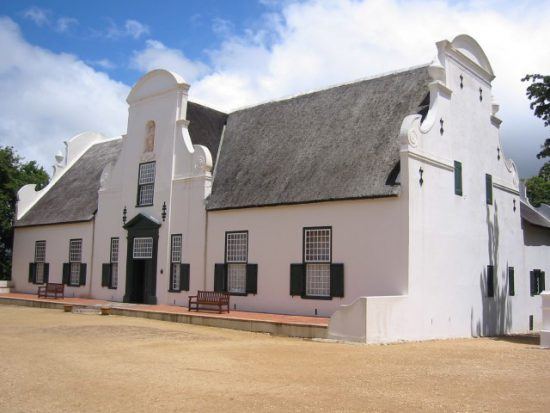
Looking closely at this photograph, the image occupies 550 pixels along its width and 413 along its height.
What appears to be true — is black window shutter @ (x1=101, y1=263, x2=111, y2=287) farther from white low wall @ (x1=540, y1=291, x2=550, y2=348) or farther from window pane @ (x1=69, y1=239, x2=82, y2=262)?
white low wall @ (x1=540, y1=291, x2=550, y2=348)

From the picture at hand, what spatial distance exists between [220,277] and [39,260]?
13.3 meters

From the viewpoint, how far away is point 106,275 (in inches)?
1008

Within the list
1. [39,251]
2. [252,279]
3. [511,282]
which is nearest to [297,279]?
[252,279]

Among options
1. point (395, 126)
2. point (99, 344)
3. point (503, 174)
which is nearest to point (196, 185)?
point (395, 126)

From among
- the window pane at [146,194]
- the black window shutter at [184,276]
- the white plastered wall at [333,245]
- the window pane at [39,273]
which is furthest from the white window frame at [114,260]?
the window pane at [39,273]

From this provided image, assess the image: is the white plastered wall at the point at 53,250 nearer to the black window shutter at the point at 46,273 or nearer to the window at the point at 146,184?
the black window shutter at the point at 46,273

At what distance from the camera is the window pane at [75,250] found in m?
27.5

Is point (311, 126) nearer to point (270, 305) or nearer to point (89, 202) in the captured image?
point (270, 305)

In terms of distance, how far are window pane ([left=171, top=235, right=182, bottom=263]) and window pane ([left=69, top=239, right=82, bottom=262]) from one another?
6715 mm

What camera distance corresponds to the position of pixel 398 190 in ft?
54.9

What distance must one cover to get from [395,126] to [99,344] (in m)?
11.2

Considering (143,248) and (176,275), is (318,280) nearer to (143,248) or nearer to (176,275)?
(176,275)

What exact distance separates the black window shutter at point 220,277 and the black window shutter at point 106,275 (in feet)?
21.6

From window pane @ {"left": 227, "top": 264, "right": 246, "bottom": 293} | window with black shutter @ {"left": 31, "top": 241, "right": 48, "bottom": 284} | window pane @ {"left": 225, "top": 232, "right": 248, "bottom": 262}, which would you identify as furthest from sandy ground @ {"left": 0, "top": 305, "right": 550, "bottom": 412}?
window with black shutter @ {"left": 31, "top": 241, "right": 48, "bottom": 284}
